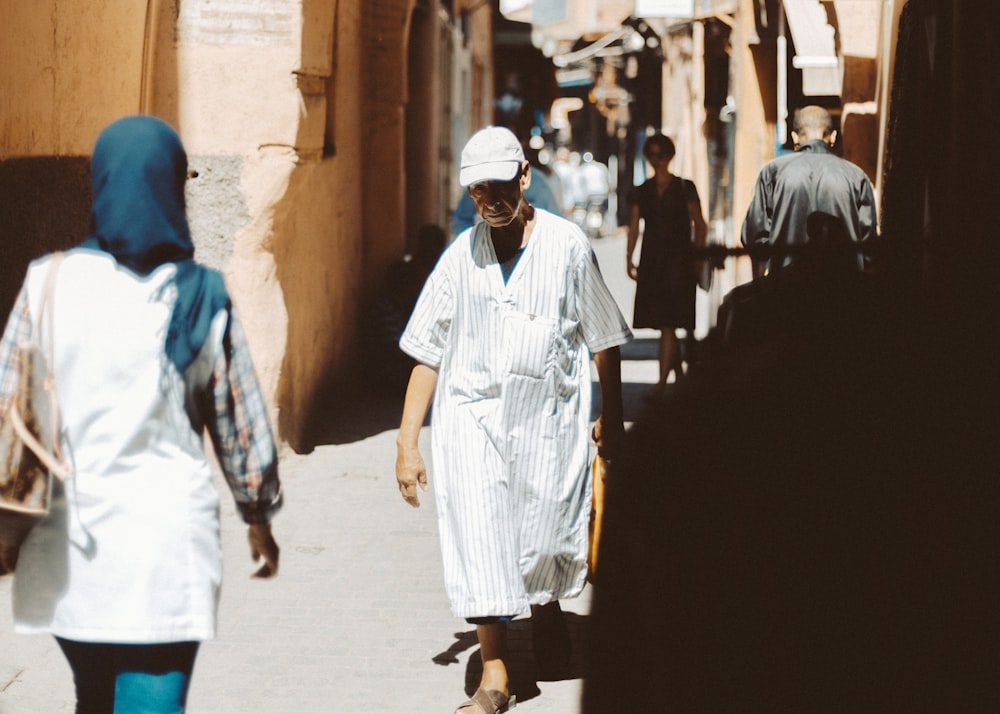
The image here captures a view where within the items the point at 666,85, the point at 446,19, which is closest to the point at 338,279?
the point at 446,19

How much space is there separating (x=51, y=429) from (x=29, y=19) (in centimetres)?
428

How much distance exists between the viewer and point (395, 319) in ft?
33.2

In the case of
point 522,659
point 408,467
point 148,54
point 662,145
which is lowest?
point 522,659

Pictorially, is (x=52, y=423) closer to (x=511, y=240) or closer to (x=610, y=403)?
(x=511, y=240)

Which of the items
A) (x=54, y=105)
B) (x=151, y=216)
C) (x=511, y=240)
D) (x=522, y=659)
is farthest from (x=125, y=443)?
(x=54, y=105)

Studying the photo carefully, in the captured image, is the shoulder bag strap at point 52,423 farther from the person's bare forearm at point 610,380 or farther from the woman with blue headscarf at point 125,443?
the person's bare forearm at point 610,380

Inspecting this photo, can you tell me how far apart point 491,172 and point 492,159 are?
0.04 metres

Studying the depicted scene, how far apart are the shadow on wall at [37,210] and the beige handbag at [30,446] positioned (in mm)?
3973

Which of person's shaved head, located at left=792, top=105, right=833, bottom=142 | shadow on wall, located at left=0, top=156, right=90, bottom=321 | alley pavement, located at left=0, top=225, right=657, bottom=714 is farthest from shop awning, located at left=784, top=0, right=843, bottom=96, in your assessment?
shadow on wall, located at left=0, top=156, right=90, bottom=321

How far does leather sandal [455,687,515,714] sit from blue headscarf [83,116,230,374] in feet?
6.31

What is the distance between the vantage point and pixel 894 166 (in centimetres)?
736

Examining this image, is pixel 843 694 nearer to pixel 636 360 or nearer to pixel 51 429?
pixel 51 429

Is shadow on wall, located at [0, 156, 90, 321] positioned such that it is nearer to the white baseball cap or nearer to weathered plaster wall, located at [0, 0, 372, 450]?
weathered plaster wall, located at [0, 0, 372, 450]

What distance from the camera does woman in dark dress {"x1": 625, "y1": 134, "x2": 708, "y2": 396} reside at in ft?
30.9
